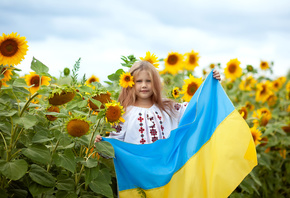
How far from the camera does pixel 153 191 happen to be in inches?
101

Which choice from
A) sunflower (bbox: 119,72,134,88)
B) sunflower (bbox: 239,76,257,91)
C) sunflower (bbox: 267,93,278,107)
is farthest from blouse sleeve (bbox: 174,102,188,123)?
sunflower (bbox: 267,93,278,107)

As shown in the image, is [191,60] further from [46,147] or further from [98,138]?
[46,147]

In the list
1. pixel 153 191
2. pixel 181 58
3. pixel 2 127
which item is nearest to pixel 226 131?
pixel 153 191

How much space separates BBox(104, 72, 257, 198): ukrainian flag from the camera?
2.41 m

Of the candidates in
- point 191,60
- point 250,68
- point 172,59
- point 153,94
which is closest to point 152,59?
point 153,94

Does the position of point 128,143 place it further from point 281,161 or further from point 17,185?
point 281,161

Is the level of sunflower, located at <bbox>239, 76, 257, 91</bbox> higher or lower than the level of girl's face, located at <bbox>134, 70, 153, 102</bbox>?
higher

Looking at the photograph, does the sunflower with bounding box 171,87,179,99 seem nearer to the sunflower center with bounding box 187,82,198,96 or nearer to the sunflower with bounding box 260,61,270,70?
the sunflower center with bounding box 187,82,198,96

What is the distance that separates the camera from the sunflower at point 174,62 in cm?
425

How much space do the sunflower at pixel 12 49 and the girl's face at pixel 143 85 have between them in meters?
0.98

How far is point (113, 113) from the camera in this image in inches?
87.5

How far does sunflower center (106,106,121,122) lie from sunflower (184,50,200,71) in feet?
8.09

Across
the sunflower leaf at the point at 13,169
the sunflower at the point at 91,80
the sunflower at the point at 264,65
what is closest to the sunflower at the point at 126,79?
the sunflower leaf at the point at 13,169

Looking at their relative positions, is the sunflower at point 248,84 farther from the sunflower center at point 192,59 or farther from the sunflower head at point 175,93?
the sunflower head at point 175,93
